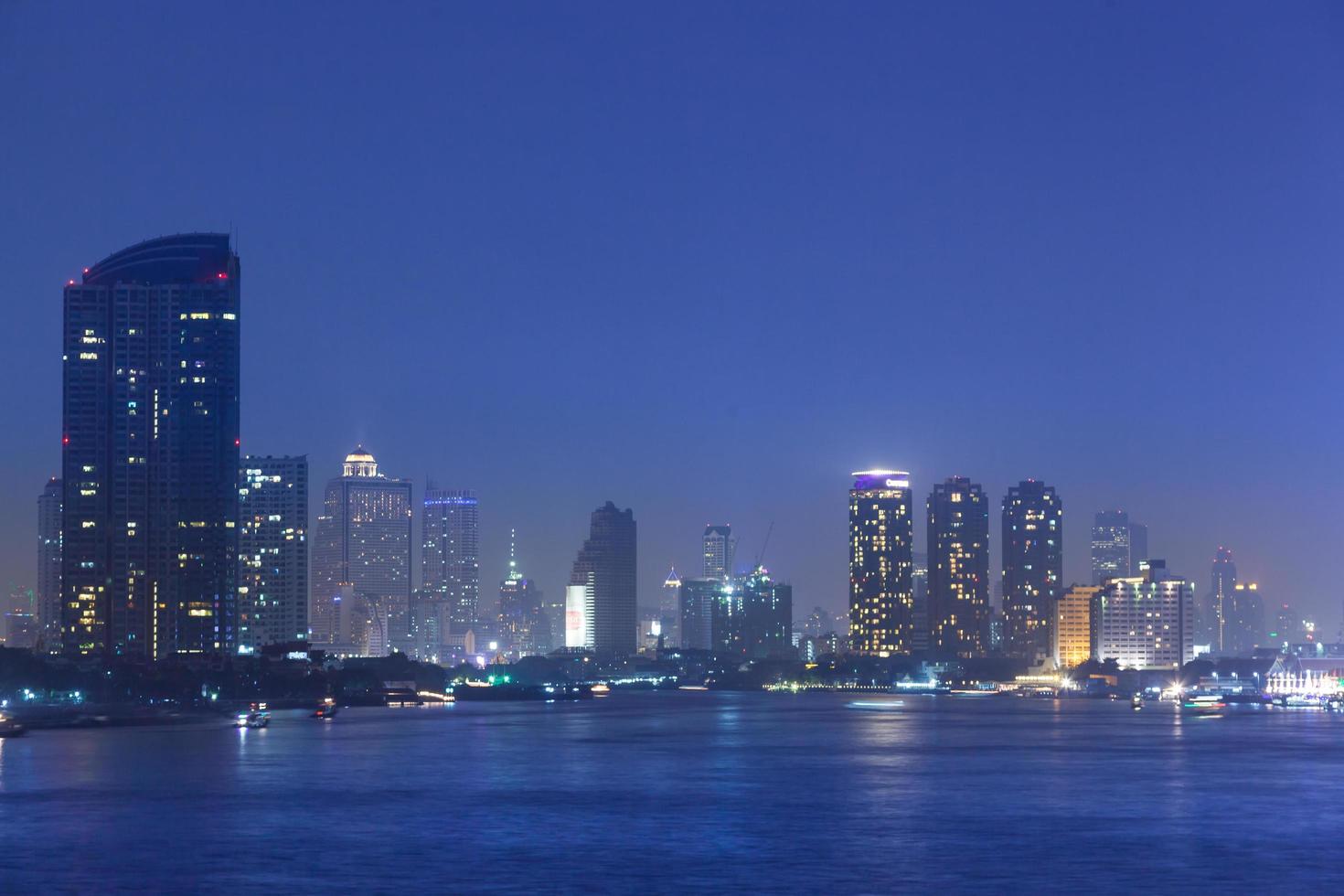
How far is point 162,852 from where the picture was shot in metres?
57.0

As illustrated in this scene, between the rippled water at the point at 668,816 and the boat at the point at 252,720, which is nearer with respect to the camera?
the rippled water at the point at 668,816

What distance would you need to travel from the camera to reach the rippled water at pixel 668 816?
52.5m

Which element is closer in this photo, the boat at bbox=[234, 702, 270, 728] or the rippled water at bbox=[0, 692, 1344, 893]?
the rippled water at bbox=[0, 692, 1344, 893]

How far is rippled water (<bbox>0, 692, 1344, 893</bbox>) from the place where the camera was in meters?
52.5

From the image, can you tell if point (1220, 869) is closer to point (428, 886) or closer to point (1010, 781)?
point (428, 886)

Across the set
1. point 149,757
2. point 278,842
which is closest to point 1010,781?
point 278,842

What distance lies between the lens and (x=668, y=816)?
6919 cm

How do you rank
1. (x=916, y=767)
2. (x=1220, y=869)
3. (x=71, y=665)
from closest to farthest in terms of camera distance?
(x=1220, y=869) → (x=916, y=767) → (x=71, y=665)

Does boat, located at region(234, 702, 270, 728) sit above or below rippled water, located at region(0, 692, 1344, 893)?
below

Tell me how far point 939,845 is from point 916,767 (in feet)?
125

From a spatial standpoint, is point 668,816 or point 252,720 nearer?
point 668,816

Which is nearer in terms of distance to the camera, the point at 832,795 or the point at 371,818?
the point at 371,818

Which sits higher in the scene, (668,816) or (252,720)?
(668,816)

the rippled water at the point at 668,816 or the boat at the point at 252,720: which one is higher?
the rippled water at the point at 668,816
